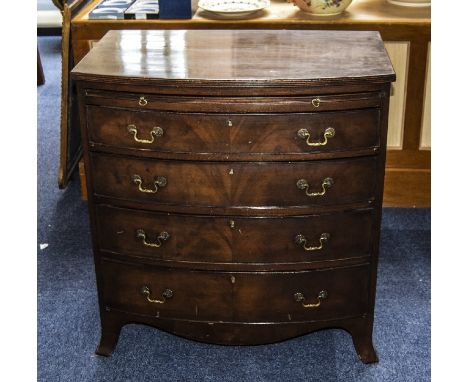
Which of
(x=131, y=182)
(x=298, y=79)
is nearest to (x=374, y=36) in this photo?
(x=298, y=79)

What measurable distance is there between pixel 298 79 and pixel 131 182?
2.05 ft

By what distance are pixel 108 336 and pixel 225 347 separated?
425 mm

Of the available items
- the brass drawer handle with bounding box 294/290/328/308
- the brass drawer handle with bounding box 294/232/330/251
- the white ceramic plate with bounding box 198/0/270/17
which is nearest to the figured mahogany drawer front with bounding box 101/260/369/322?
the brass drawer handle with bounding box 294/290/328/308

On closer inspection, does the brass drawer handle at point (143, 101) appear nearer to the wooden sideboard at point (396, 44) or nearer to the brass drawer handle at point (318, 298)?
the brass drawer handle at point (318, 298)

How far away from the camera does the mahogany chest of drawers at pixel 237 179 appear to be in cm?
214

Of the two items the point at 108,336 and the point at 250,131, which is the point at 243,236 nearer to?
the point at 250,131

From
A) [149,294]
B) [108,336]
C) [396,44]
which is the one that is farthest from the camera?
[396,44]

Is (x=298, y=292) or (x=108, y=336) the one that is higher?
(x=298, y=292)

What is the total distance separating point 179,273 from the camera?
2.39m

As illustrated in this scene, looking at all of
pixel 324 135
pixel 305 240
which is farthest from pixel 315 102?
pixel 305 240

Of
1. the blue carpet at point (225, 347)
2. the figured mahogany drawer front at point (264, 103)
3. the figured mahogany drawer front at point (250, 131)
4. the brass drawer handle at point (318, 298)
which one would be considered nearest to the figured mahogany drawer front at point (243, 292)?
the brass drawer handle at point (318, 298)

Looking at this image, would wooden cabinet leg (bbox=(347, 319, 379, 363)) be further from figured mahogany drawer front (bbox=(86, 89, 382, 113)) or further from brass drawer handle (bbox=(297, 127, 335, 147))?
figured mahogany drawer front (bbox=(86, 89, 382, 113))

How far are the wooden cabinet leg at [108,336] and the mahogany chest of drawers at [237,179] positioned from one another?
0.5 inches

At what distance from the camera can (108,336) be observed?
8.52ft
